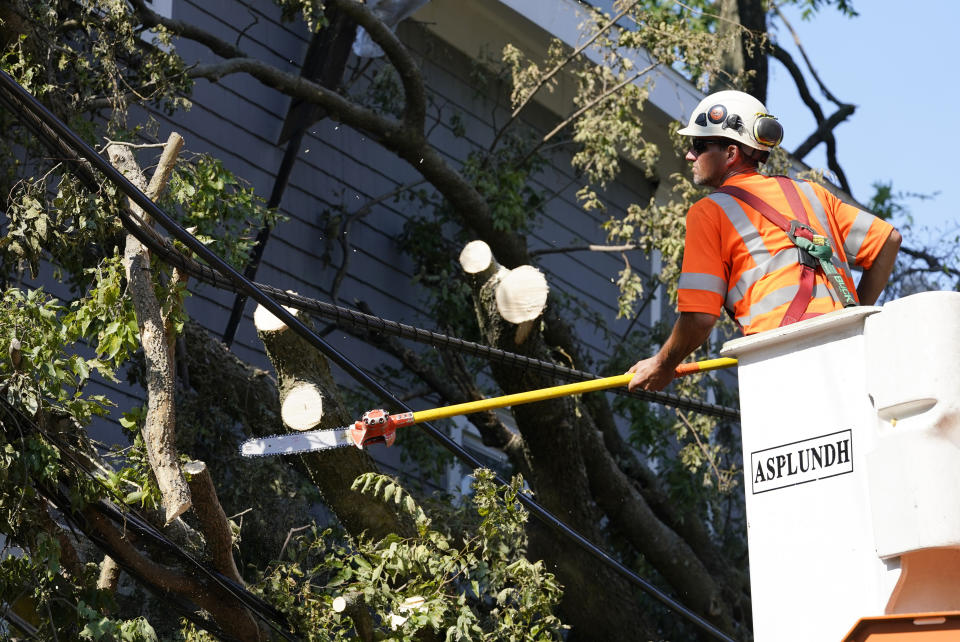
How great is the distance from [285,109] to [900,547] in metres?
7.19

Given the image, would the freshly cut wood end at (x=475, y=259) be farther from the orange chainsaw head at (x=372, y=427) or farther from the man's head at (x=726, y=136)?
the man's head at (x=726, y=136)

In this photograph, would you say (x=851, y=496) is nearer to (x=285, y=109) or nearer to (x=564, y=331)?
(x=564, y=331)

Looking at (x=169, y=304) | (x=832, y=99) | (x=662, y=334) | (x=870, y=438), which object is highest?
(x=832, y=99)

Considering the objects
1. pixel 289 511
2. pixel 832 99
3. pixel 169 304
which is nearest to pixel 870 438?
pixel 169 304

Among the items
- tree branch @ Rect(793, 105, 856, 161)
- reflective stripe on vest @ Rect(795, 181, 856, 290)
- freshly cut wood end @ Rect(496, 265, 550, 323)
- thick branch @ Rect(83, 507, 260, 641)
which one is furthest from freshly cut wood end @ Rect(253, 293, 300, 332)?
tree branch @ Rect(793, 105, 856, 161)

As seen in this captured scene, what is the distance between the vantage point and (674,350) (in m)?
4.33

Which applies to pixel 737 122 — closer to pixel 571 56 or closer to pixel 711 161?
pixel 711 161

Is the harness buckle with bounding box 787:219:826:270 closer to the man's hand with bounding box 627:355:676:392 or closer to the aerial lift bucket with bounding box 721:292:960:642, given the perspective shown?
the man's hand with bounding box 627:355:676:392

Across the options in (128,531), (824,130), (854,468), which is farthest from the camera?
(824,130)

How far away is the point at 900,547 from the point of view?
3066 mm

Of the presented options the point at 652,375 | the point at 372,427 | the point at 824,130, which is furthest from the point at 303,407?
the point at 824,130

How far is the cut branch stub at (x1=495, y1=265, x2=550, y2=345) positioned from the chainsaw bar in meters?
2.10

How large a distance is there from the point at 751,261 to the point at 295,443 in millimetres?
2001

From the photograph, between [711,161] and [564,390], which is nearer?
[564,390]
